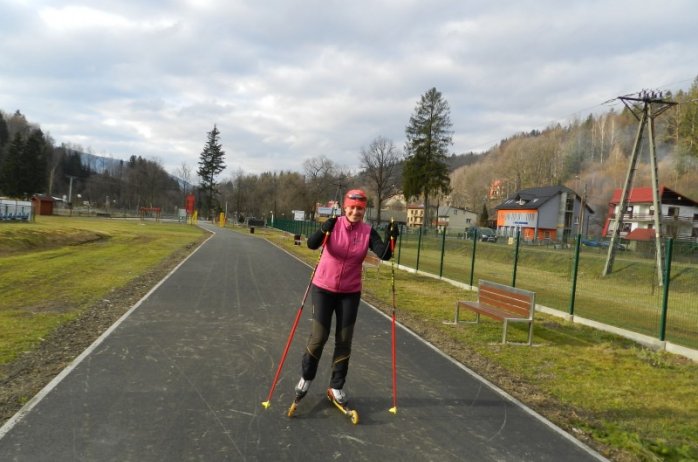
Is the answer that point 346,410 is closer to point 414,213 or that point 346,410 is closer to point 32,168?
point 32,168

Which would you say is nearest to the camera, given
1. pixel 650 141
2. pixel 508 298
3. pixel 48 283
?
pixel 508 298

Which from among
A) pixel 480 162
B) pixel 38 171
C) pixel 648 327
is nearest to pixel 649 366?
pixel 648 327

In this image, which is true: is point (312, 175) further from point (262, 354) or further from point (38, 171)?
point (262, 354)

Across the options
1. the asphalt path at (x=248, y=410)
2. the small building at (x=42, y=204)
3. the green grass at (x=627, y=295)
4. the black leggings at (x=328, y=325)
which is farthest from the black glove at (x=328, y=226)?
the small building at (x=42, y=204)

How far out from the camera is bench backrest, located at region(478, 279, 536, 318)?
816 centimetres

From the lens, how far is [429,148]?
59.6 meters

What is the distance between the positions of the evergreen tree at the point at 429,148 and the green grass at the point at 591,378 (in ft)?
162

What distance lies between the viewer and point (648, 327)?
10953mm

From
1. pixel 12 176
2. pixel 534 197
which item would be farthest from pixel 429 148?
pixel 12 176

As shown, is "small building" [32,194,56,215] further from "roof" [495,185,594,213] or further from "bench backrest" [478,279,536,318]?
"bench backrest" [478,279,536,318]

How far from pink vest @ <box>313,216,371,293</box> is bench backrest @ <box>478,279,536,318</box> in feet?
14.9

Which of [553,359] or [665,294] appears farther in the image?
[665,294]

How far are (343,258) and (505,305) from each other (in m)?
5.22

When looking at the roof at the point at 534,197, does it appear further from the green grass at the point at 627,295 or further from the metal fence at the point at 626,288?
the green grass at the point at 627,295
